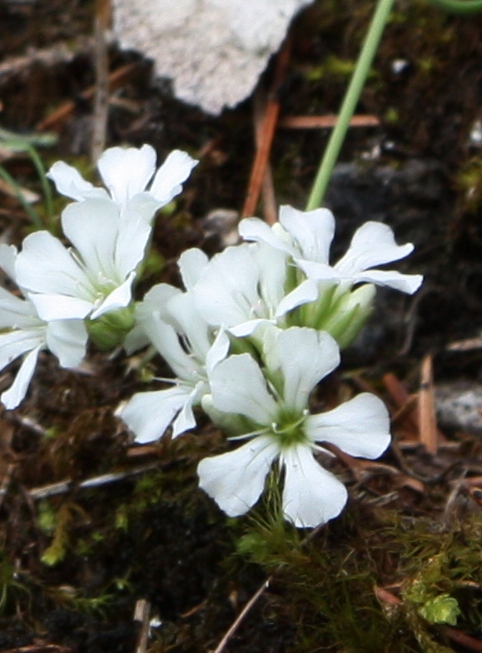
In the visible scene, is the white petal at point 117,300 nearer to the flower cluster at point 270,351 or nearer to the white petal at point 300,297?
the flower cluster at point 270,351

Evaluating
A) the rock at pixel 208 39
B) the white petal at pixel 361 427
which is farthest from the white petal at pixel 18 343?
the rock at pixel 208 39

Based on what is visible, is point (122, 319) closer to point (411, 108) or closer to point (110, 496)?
point (110, 496)

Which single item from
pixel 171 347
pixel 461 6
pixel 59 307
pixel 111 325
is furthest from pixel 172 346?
pixel 461 6

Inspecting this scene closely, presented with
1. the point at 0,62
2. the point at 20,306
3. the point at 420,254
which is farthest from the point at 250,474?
the point at 0,62

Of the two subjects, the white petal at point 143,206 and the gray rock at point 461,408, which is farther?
the gray rock at point 461,408

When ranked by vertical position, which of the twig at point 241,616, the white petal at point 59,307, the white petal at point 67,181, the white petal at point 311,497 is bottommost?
the twig at point 241,616

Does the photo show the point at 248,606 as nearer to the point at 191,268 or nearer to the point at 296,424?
the point at 296,424

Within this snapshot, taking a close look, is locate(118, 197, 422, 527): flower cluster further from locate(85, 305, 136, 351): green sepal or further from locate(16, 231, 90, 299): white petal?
locate(16, 231, 90, 299): white petal
